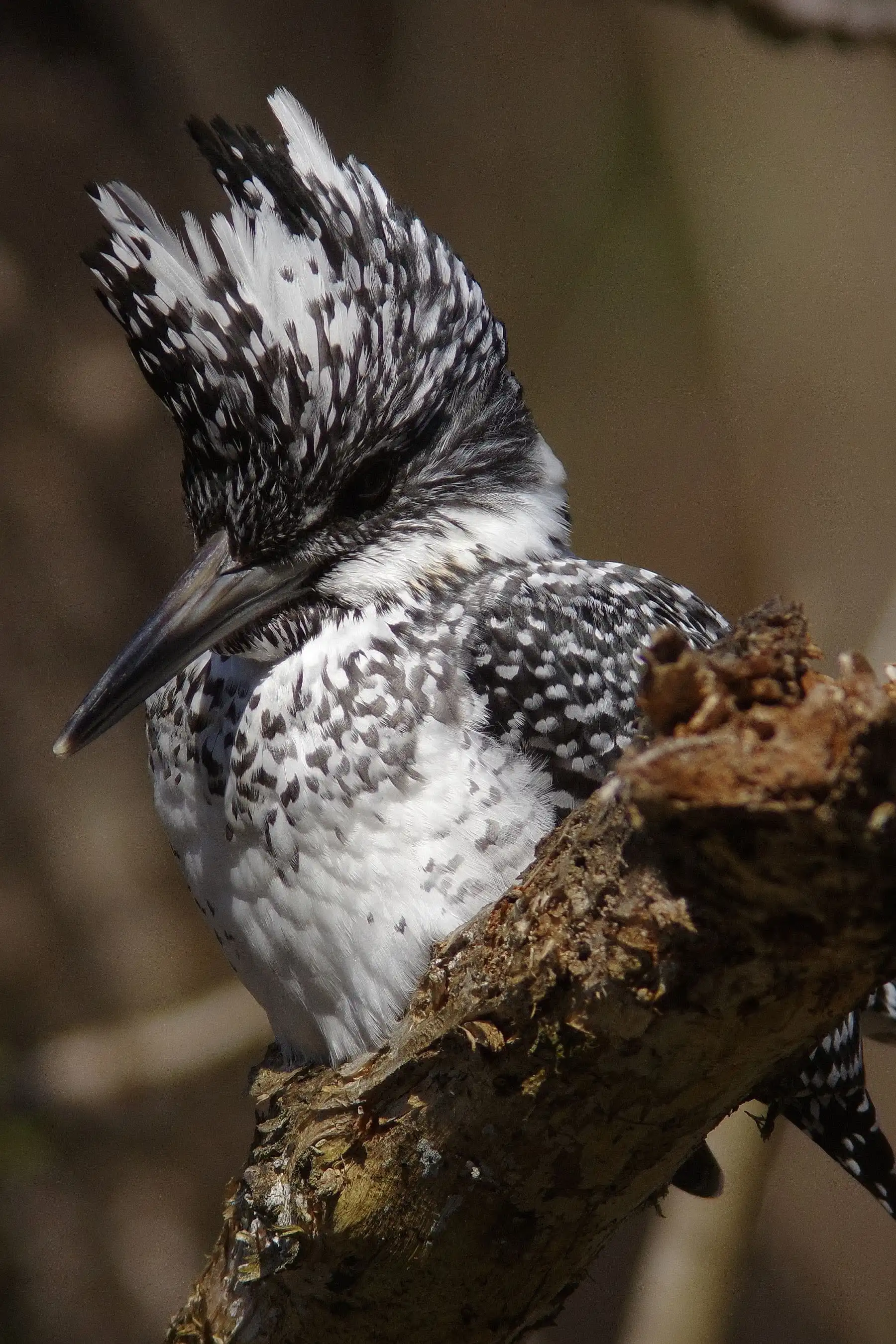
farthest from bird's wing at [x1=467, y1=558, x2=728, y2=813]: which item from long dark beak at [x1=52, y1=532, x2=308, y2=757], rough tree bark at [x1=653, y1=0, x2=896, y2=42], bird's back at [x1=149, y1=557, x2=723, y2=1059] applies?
rough tree bark at [x1=653, y1=0, x2=896, y2=42]

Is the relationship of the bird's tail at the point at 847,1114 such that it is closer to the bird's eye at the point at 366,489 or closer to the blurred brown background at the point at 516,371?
the bird's eye at the point at 366,489

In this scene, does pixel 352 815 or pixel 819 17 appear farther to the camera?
pixel 819 17

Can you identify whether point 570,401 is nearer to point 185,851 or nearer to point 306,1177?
point 185,851

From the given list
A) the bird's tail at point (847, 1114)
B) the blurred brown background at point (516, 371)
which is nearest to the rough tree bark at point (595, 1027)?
the bird's tail at point (847, 1114)

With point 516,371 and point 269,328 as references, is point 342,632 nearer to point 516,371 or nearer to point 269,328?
point 269,328

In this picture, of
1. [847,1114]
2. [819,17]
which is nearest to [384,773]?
[847,1114]

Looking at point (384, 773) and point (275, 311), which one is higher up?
point (275, 311)
